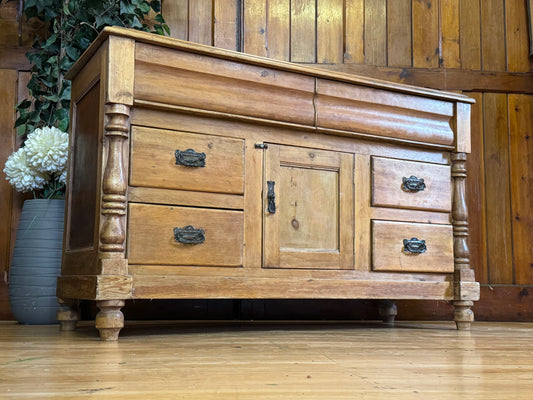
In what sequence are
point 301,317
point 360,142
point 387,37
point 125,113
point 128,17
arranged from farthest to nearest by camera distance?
point 387,37 < point 301,317 < point 128,17 < point 360,142 < point 125,113

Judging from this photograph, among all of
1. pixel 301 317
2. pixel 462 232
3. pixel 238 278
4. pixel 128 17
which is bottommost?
pixel 301 317

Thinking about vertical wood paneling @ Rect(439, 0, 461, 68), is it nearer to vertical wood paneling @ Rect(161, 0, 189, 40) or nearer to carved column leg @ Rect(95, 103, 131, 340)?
vertical wood paneling @ Rect(161, 0, 189, 40)

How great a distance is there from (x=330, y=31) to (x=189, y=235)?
4.84 ft

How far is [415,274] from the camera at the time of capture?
2.19m

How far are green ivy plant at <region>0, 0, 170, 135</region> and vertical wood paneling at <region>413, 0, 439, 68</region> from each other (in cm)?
132

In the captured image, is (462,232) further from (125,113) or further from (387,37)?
(125,113)

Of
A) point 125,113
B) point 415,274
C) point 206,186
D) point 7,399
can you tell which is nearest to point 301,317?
point 415,274

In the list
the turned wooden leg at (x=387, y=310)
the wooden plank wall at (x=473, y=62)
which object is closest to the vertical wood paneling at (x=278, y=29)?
the wooden plank wall at (x=473, y=62)

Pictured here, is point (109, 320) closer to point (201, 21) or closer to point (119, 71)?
point (119, 71)

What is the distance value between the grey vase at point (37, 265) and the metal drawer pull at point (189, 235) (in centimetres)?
65

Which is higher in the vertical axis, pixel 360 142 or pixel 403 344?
pixel 360 142

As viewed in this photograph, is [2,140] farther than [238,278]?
Yes

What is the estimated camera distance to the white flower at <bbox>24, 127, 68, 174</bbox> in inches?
86.0

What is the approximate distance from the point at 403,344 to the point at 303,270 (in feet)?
1.51
